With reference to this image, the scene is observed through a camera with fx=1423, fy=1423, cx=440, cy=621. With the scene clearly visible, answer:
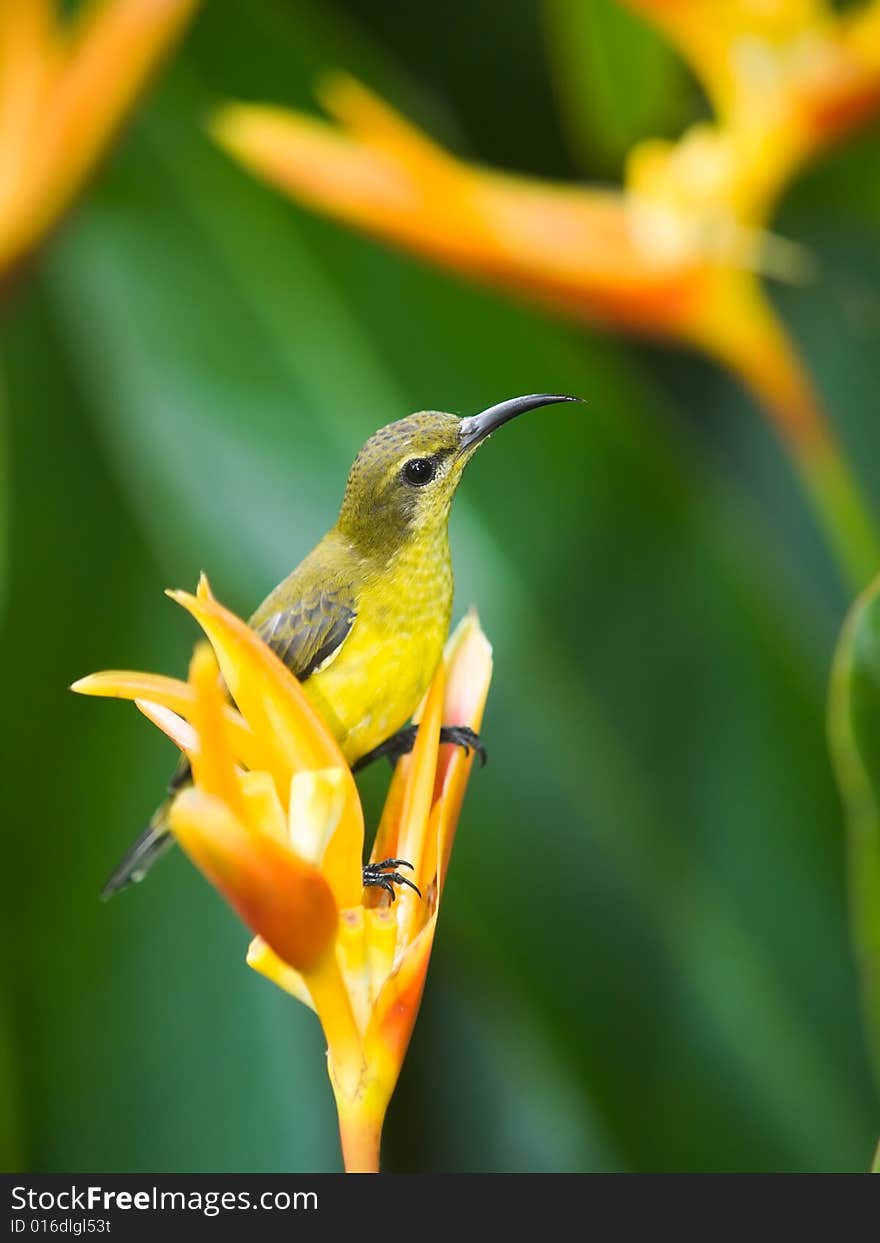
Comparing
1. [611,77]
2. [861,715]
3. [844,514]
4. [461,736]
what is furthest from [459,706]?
[611,77]

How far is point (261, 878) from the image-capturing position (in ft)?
0.79

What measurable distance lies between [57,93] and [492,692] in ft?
0.94

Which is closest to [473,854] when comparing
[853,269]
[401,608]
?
[401,608]

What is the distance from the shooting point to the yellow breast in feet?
1.00

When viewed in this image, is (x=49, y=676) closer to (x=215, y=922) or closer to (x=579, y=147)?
(x=215, y=922)

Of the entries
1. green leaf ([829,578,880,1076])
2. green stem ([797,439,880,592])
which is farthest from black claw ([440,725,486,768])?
green stem ([797,439,880,592])

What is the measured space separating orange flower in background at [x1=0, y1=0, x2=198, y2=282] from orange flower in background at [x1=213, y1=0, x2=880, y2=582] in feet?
0.15

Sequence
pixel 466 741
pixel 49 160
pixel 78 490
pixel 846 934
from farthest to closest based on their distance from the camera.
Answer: pixel 78 490 < pixel 846 934 < pixel 49 160 < pixel 466 741

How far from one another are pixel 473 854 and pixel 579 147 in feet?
1.26

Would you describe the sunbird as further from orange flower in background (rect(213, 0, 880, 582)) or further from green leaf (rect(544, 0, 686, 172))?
green leaf (rect(544, 0, 686, 172))

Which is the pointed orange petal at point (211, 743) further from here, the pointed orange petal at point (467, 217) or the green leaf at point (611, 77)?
the green leaf at point (611, 77)

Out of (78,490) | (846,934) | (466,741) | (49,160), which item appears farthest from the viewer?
(78,490)

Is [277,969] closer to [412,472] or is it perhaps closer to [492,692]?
[412,472]

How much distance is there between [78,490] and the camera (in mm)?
742
